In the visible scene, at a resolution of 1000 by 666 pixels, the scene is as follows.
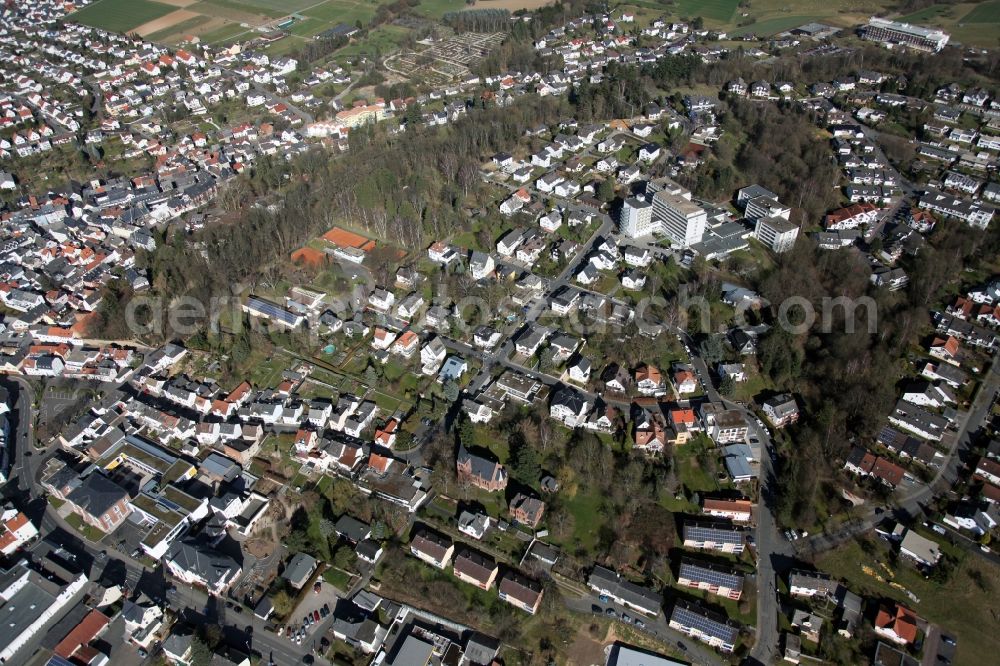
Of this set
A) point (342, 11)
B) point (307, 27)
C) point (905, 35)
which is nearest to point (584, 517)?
point (905, 35)

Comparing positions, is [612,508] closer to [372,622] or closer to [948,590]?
[372,622]

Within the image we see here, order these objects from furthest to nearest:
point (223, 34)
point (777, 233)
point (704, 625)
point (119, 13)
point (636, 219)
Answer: point (119, 13) < point (223, 34) < point (636, 219) < point (777, 233) < point (704, 625)

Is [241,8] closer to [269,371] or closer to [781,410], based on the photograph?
[269,371]

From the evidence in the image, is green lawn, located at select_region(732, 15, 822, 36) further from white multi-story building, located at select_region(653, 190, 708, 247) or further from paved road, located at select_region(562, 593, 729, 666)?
paved road, located at select_region(562, 593, 729, 666)

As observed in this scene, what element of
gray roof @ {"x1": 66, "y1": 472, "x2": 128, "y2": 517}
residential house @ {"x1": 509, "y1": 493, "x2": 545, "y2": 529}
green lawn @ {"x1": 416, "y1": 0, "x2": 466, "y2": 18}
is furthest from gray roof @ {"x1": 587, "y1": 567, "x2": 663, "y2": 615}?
green lawn @ {"x1": 416, "y1": 0, "x2": 466, "y2": 18}

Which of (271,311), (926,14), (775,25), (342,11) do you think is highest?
(342,11)

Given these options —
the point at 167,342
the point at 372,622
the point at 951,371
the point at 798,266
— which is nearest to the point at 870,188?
the point at 798,266
